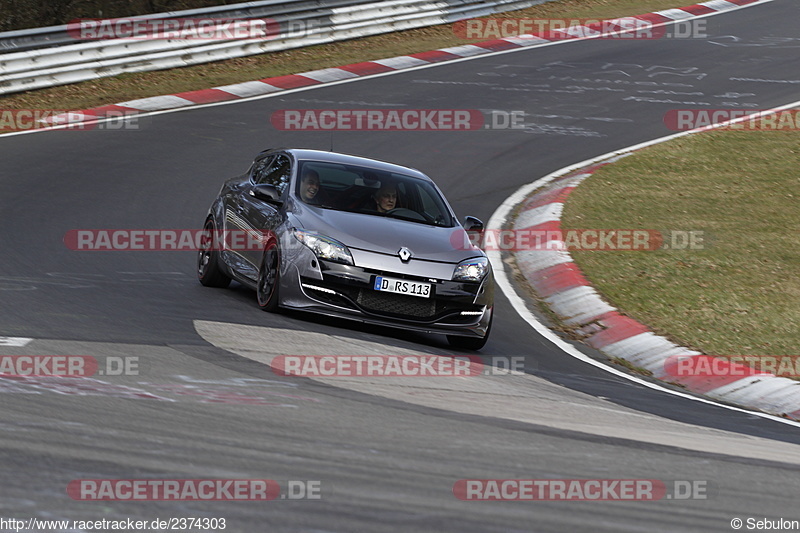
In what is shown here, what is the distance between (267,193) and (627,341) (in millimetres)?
3336

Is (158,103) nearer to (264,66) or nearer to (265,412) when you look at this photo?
(264,66)

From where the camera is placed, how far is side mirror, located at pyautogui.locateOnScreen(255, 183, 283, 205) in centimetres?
965

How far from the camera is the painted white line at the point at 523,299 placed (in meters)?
8.49

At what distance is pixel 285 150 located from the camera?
1075cm

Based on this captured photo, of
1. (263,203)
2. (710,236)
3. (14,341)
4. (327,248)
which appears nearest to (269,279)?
(327,248)

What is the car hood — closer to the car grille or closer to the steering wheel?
the steering wheel

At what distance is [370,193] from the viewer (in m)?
9.91

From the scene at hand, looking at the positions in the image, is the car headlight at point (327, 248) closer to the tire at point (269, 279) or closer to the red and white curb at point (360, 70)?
the tire at point (269, 279)

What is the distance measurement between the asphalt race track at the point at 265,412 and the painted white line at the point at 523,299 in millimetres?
166

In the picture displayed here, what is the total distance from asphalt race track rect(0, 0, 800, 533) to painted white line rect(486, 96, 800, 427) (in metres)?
0.17

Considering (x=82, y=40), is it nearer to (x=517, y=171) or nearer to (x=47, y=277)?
(x=517, y=171)

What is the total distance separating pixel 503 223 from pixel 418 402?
7807mm

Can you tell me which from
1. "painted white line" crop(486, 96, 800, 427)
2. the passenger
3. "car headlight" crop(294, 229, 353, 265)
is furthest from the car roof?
"painted white line" crop(486, 96, 800, 427)

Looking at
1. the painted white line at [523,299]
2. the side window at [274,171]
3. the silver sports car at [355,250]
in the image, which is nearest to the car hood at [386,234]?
the silver sports car at [355,250]
